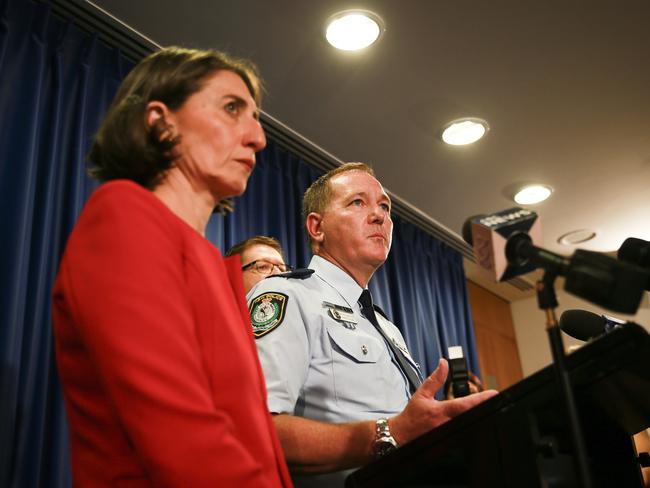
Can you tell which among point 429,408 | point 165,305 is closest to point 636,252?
point 429,408

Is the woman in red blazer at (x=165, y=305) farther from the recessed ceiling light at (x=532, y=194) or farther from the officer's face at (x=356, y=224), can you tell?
the recessed ceiling light at (x=532, y=194)

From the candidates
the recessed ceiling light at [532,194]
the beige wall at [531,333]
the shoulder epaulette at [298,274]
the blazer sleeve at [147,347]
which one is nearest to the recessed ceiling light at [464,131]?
the recessed ceiling light at [532,194]

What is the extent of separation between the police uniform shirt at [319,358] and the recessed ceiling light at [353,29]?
1241 mm

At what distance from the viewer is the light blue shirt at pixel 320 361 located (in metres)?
1.33

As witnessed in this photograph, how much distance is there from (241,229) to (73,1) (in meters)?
1.10

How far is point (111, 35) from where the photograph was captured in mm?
2451

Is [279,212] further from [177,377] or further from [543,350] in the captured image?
[543,350]

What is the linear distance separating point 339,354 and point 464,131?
2.03m

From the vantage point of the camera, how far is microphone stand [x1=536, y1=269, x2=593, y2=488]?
28.9 inches

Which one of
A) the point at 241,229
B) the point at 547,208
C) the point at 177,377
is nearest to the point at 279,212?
the point at 241,229

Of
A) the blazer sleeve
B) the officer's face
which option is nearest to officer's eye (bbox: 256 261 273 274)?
the officer's face

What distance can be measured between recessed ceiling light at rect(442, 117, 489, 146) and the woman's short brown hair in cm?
228

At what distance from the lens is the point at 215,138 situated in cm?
96

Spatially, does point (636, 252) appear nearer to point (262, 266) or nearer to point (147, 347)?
point (147, 347)
